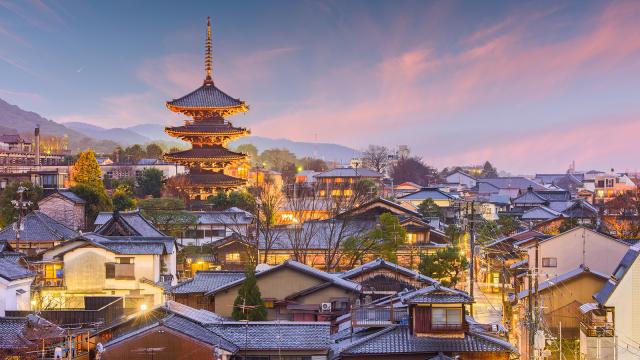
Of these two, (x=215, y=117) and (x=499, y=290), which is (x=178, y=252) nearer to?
(x=499, y=290)

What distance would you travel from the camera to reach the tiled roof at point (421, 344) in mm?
17297

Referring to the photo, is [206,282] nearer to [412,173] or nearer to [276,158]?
[412,173]

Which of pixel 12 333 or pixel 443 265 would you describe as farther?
pixel 443 265

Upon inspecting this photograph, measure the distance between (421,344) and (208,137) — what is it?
5210 cm

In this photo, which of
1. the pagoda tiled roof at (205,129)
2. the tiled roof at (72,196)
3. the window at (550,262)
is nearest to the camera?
the window at (550,262)

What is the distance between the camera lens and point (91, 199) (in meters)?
48.6

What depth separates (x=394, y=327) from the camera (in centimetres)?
1822

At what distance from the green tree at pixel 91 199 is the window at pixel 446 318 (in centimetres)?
3554

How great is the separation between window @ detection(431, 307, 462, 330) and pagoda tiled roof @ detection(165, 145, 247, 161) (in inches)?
1951

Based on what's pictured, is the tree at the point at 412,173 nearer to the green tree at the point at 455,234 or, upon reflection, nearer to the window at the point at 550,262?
the green tree at the point at 455,234

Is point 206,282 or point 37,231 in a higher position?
point 37,231

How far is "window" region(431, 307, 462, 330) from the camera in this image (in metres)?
17.7

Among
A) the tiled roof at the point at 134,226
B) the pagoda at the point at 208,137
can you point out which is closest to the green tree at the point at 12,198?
the tiled roof at the point at 134,226

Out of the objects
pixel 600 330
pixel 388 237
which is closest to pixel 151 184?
pixel 388 237
